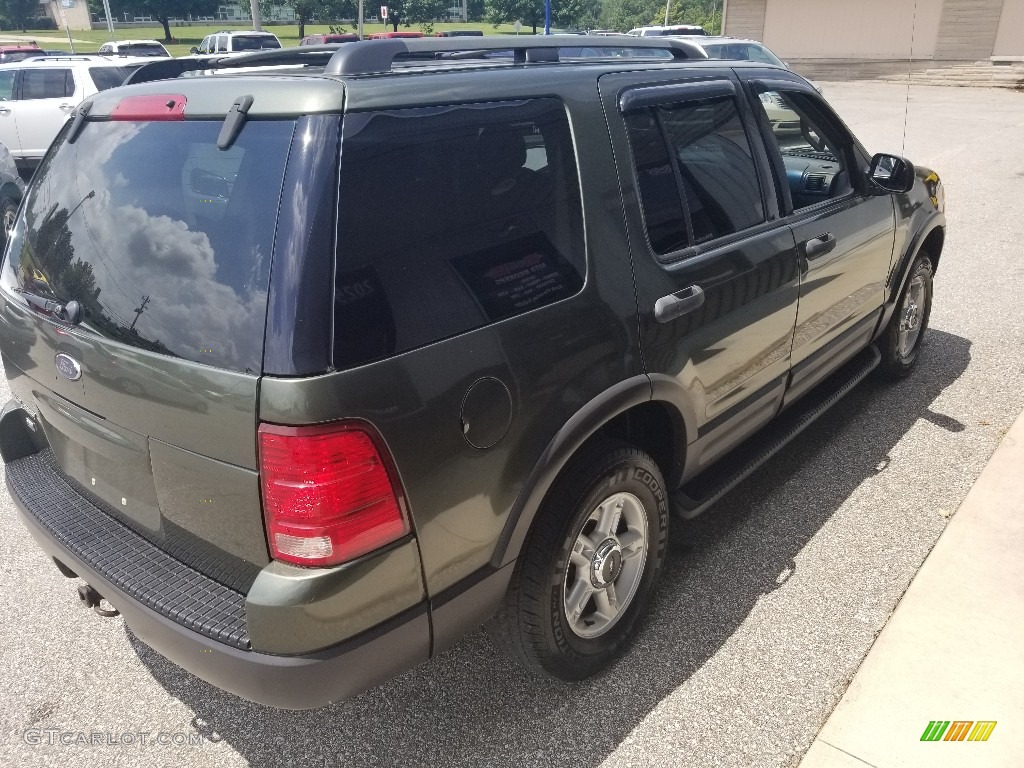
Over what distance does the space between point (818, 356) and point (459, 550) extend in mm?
2307

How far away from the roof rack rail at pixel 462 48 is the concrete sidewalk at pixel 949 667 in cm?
226

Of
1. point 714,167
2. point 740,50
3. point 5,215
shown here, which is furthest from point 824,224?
point 740,50

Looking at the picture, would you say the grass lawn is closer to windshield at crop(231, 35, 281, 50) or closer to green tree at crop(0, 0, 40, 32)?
green tree at crop(0, 0, 40, 32)

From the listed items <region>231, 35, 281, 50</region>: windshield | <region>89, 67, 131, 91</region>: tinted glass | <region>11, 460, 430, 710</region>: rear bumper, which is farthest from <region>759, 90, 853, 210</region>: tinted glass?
<region>231, 35, 281, 50</region>: windshield

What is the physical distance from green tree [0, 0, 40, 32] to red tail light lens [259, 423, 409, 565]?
308 feet

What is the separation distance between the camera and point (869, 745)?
231cm

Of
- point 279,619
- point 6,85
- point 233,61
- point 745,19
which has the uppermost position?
point 233,61

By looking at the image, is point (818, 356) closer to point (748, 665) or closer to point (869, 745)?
point (748, 665)

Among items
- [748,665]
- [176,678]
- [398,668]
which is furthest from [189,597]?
[748,665]

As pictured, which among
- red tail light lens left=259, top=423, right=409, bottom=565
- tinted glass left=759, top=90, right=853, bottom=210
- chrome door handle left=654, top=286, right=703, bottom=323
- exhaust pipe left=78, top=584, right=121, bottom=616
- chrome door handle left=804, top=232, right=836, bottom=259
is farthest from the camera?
tinted glass left=759, top=90, right=853, bottom=210

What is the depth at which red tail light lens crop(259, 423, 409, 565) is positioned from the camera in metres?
1.71

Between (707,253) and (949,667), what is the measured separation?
5.28 ft

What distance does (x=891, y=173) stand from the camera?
12.4ft

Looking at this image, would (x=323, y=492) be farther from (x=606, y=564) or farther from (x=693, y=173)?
(x=693, y=173)
